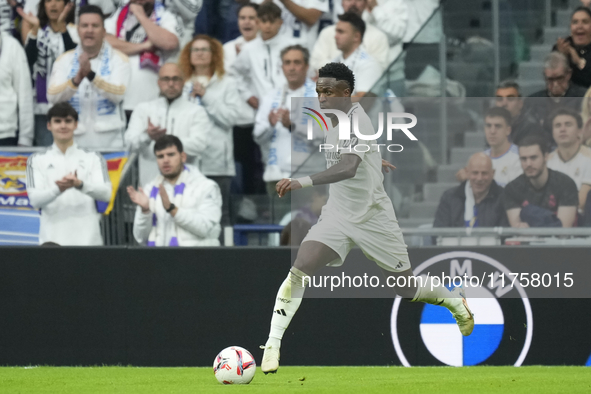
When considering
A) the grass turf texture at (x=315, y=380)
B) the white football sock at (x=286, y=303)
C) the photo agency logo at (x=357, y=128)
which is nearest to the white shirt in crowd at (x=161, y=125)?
the photo agency logo at (x=357, y=128)

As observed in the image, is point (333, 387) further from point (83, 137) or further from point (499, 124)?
point (83, 137)

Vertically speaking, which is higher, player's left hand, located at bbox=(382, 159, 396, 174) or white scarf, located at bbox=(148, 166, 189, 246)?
player's left hand, located at bbox=(382, 159, 396, 174)

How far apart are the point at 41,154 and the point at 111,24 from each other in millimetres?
2190

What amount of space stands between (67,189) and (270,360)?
366 cm

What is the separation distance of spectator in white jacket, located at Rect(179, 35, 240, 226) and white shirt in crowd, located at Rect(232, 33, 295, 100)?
207 millimetres

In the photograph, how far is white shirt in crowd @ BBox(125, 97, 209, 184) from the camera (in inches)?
378

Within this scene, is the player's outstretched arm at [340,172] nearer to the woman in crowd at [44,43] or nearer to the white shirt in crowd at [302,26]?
the white shirt in crowd at [302,26]

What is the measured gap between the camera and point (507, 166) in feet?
26.5

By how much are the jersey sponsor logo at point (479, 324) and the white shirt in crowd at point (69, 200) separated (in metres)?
3.30

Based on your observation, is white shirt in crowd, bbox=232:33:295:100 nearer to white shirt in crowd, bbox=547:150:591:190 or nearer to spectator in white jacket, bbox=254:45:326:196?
spectator in white jacket, bbox=254:45:326:196

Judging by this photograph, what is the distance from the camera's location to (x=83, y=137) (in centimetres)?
1007

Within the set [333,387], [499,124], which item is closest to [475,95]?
[499,124]

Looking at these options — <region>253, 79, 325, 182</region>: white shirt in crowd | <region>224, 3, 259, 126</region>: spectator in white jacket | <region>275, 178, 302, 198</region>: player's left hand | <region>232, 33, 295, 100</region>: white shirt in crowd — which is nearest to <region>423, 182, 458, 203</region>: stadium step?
<region>253, 79, 325, 182</region>: white shirt in crowd

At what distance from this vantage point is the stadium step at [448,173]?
816 centimetres
